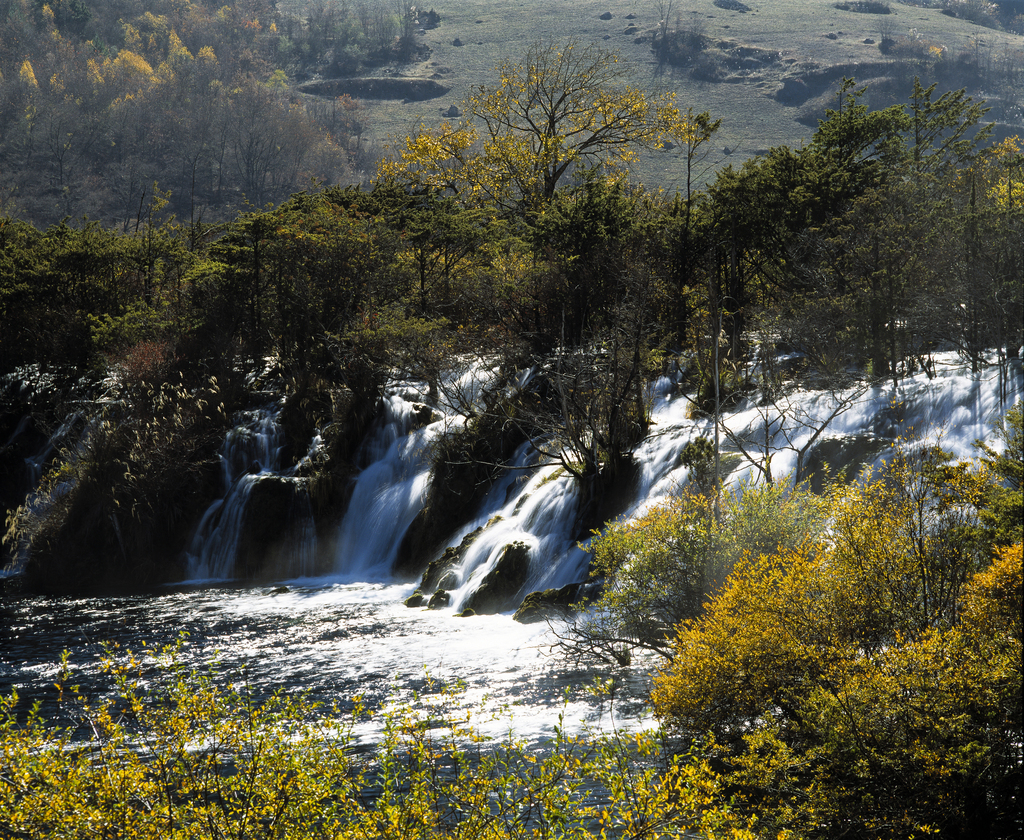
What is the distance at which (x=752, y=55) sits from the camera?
492 ft

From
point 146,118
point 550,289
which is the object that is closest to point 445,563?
point 550,289

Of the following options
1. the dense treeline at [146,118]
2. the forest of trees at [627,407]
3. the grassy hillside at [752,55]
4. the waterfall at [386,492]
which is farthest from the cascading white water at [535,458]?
the grassy hillside at [752,55]

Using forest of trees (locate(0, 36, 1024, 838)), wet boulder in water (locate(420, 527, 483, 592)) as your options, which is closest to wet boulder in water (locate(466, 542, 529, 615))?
forest of trees (locate(0, 36, 1024, 838))

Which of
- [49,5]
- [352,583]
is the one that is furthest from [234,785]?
[49,5]

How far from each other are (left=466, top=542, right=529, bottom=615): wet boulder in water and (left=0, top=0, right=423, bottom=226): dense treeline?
272 ft

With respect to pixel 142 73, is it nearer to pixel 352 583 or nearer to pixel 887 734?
pixel 352 583

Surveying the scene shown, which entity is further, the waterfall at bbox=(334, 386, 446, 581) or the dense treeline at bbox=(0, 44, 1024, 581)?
the waterfall at bbox=(334, 386, 446, 581)

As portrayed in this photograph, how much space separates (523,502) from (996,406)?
10.8m

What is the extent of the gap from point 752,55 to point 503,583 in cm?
15003

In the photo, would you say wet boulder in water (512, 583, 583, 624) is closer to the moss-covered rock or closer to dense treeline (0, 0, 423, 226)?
the moss-covered rock

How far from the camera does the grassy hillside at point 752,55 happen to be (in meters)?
135

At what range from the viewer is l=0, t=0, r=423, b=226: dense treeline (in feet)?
347

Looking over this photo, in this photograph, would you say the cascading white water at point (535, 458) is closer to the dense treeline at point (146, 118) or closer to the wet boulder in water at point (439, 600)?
the wet boulder in water at point (439, 600)

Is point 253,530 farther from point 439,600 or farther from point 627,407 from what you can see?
point 627,407
